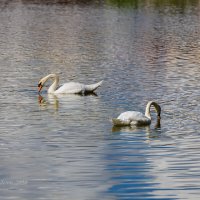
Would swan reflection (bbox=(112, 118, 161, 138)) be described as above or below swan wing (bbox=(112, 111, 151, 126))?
below

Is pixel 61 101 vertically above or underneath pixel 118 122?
underneath

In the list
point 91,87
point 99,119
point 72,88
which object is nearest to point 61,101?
point 72,88

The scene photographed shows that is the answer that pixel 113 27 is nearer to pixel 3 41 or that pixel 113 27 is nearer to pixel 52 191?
pixel 3 41

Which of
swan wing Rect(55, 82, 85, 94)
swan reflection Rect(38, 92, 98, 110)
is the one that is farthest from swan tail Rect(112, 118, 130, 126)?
swan wing Rect(55, 82, 85, 94)

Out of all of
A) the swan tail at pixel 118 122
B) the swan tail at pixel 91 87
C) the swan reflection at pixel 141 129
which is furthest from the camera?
the swan tail at pixel 91 87

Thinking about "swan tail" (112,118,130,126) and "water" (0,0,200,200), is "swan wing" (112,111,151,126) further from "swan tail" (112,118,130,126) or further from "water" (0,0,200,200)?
"water" (0,0,200,200)

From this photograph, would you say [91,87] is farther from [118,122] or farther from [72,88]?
[118,122]

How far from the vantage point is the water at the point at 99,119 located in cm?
1922

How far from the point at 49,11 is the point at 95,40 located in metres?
42.8

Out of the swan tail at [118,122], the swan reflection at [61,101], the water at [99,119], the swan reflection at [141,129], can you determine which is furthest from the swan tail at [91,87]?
the swan tail at [118,122]

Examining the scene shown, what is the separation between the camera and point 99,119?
28.0 meters

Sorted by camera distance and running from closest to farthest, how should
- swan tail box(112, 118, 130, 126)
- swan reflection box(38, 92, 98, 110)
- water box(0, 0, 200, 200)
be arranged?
water box(0, 0, 200, 200) → swan tail box(112, 118, 130, 126) → swan reflection box(38, 92, 98, 110)

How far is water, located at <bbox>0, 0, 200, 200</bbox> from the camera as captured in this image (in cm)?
1922

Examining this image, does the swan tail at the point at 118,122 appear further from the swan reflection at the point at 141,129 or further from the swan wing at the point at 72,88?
the swan wing at the point at 72,88
